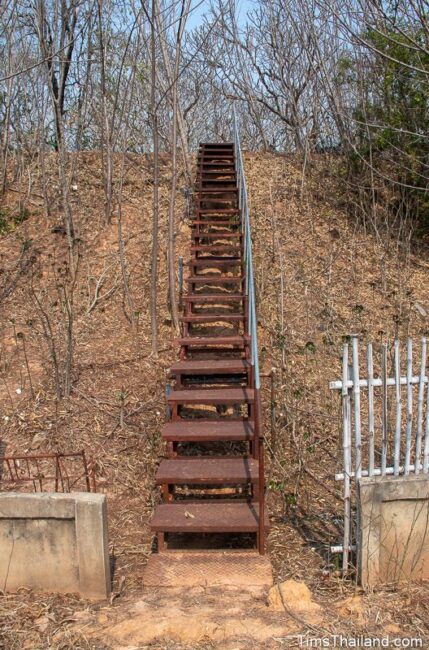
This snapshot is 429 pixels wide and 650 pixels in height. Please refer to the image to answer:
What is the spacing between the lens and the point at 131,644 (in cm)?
331

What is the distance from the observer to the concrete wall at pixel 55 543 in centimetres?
372

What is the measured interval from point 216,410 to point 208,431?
1.42 metres

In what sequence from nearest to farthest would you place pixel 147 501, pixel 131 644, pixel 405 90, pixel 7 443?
pixel 131 644, pixel 147 501, pixel 7 443, pixel 405 90

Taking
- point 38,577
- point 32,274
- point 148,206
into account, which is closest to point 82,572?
point 38,577

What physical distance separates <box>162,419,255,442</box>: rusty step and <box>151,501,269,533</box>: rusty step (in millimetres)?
646

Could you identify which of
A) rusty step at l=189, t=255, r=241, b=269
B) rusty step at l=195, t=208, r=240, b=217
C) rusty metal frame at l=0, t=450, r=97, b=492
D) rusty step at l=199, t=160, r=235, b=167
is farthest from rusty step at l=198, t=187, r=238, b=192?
rusty metal frame at l=0, t=450, r=97, b=492

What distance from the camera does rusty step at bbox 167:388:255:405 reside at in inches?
223

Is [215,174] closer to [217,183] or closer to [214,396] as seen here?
[217,183]

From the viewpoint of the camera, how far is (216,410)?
6750mm

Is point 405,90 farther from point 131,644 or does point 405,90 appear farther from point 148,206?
point 131,644

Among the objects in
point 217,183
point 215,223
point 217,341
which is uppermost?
point 217,183

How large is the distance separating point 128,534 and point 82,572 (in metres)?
1.15

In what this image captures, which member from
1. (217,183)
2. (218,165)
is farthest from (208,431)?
(218,165)

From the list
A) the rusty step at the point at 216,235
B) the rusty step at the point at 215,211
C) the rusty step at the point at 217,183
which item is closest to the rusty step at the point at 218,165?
the rusty step at the point at 217,183
